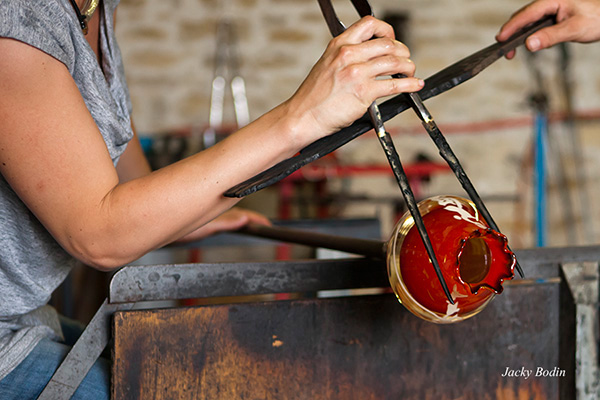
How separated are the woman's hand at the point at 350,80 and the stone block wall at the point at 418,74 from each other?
342 centimetres

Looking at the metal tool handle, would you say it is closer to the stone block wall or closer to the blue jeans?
the blue jeans

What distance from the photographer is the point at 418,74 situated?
4191 mm

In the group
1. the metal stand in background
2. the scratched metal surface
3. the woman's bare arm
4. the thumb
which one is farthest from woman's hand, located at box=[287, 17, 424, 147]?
the metal stand in background

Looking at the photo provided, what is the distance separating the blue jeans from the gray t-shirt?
0.04 ft

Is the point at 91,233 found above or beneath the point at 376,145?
beneath

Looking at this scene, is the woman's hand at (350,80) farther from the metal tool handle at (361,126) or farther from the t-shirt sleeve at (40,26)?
the t-shirt sleeve at (40,26)

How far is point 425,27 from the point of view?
13.8 feet

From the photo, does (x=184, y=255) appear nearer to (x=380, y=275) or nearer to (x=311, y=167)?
(x=380, y=275)

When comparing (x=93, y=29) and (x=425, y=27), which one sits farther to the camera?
(x=425, y=27)

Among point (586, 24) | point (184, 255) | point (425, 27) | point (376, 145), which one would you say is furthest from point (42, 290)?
point (425, 27)

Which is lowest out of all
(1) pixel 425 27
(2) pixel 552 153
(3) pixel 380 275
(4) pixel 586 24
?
(3) pixel 380 275

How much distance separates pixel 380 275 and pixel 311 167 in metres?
2.45

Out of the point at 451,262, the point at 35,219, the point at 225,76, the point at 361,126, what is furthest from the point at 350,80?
the point at 225,76

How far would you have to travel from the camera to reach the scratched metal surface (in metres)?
0.76
